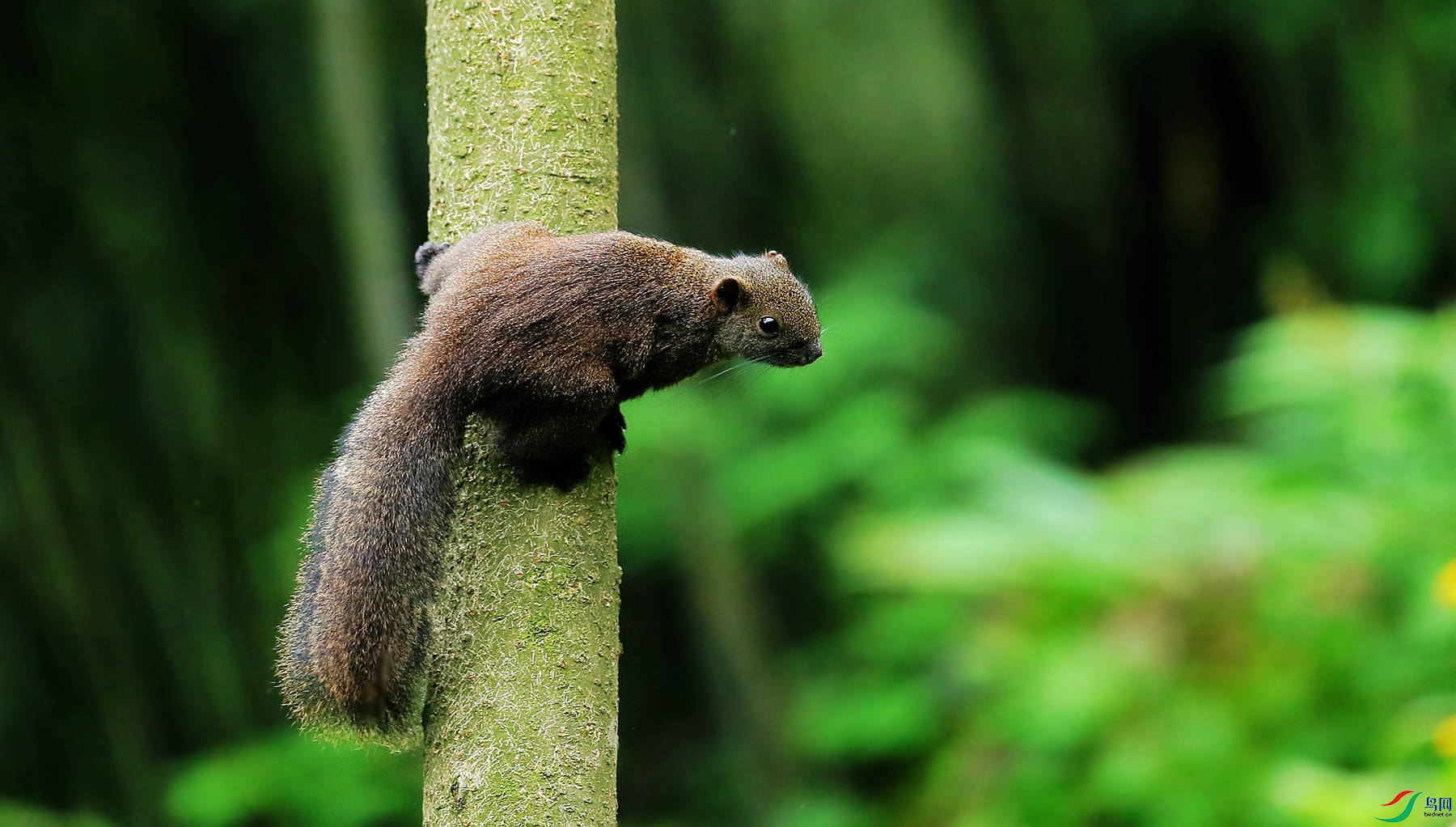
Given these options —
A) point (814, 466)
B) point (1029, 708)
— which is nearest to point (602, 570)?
point (1029, 708)

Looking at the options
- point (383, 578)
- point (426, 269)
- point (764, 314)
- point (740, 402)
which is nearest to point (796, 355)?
point (764, 314)

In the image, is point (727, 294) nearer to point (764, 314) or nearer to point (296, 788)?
point (764, 314)

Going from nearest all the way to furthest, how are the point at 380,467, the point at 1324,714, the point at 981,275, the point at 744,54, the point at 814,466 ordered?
the point at 380,467
the point at 1324,714
the point at 814,466
the point at 744,54
the point at 981,275

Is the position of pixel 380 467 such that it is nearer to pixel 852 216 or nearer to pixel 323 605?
pixel 323 605

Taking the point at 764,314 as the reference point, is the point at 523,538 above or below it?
below

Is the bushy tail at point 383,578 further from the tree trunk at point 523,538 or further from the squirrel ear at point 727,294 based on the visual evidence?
the squirrel ear at point 727,294

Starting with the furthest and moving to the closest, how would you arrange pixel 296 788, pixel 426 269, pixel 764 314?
1. pixel 296 788
2. pixel 764 314
3. pixel 426 269

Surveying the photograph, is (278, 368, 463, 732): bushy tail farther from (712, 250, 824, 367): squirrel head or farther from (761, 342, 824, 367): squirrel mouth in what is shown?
(761, 342, 824, 367): squirrel mouth

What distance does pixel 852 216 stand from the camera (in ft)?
23.2

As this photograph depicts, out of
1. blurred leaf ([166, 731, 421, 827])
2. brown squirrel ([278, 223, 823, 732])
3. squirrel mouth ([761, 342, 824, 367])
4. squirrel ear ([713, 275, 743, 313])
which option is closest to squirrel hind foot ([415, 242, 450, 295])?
brown squirrel ([278, 223, 823, 732])

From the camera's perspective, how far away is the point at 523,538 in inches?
78.4

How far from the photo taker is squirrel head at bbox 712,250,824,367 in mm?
2453

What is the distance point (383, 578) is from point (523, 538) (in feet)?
0.79

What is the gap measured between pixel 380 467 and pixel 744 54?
487 centimetres
